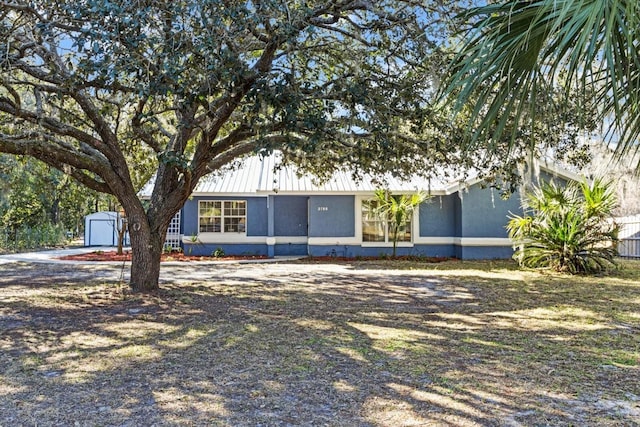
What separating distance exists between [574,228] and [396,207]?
18.4ft

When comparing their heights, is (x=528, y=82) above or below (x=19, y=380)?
above

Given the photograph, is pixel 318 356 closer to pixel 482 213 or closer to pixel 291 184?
pixel 291 184

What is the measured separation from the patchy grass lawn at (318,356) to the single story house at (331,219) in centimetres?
717

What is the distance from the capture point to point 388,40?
7621mm

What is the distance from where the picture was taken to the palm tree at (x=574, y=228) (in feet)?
41.3

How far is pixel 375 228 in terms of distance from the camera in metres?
18.4

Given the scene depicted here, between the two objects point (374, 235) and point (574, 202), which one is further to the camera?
point (374, 235)

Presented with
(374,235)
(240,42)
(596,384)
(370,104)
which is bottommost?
(596,384)

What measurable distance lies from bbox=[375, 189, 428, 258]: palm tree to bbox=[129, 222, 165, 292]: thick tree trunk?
8.59 metres

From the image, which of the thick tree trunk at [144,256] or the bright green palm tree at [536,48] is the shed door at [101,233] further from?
the bright green palm tree at [536,48]

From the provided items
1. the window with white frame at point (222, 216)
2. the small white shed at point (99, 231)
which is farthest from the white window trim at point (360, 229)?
the small white shed at point (99, 231)

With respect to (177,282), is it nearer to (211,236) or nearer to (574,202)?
(211,236)

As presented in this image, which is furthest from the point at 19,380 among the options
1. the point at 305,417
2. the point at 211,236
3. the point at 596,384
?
the point at 211,236

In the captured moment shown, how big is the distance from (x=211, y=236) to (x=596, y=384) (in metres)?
15.9
